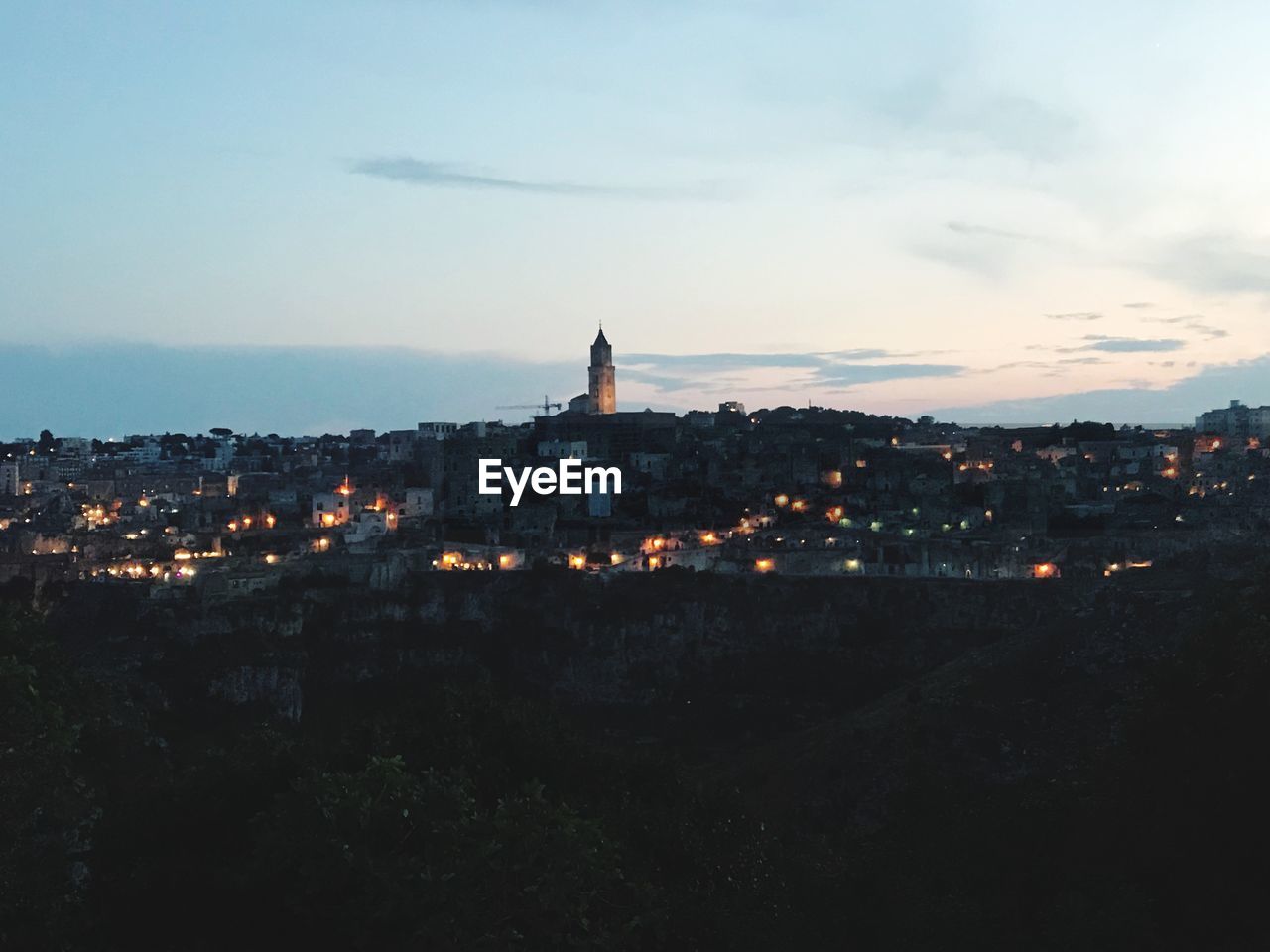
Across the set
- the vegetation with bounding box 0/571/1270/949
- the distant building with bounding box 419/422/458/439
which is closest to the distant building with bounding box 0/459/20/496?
the distant building with bounding box 419/422/458/439

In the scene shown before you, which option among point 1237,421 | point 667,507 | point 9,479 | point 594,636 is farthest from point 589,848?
point 1237,421

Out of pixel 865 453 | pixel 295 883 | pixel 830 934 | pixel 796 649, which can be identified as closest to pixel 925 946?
pixel 830 934

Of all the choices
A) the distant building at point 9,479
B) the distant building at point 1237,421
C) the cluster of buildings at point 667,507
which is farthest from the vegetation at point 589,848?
the distant building at point 1237,421

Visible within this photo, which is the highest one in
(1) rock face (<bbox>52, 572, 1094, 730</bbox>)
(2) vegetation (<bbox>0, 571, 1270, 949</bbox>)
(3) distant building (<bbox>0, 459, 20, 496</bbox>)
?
(3) distant building (<bbox>0, 459, 20, 496</bbox>)

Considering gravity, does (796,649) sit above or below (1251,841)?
below

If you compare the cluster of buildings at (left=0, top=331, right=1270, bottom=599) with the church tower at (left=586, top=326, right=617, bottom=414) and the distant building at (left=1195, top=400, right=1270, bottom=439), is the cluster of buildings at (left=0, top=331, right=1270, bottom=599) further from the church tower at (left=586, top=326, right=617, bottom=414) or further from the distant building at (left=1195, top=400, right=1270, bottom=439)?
the distant building at (left=1195, top=400, right=1270, bottom=439)

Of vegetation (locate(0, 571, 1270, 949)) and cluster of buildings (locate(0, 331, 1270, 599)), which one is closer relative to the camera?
vegetation (locate(0, 571, 1270, 949))

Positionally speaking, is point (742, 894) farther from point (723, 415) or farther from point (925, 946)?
point (723, 415)
